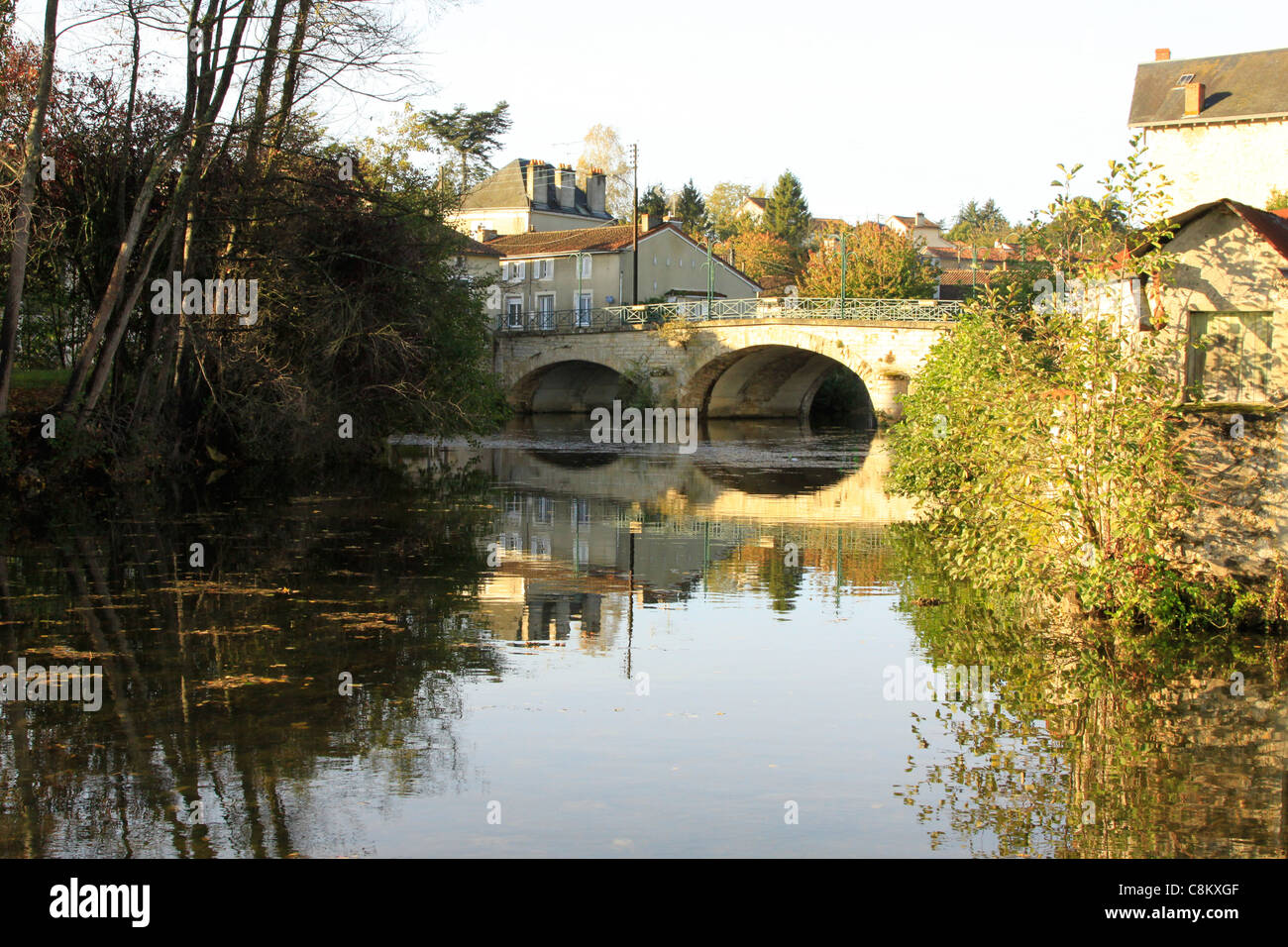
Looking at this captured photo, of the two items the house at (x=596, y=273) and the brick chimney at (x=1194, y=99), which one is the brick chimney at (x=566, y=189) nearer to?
the house at (x=596, y=273)

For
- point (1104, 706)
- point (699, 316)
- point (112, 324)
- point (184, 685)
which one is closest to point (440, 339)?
point (112, 324)

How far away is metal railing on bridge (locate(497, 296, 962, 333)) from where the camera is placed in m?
43.9

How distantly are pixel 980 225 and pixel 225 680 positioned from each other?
152144 mm

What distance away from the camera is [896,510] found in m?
19.9

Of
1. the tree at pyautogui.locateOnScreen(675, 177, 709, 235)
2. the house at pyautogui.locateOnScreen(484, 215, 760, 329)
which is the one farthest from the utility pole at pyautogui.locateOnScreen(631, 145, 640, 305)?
the tree at pyautogui.locateOnScreen(675, 177, 709, 235)

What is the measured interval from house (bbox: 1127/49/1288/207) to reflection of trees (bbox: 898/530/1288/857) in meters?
35.4

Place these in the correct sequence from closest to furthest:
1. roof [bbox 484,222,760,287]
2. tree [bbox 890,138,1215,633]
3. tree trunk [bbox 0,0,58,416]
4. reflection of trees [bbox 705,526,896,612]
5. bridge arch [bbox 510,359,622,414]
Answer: tree [bbox 890,138,1215,633] < reflection of trees [bbox 705,526,896,612] < tree trunk [bbox 0,0,58,416] < bridge arch [bbox 510,359,622,414] < roof [bbox 484,222,760,287]

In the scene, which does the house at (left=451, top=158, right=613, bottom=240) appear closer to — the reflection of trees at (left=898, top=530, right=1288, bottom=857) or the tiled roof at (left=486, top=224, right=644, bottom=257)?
the tiled roof at (left=486, top=224, right=644, bottom=257)

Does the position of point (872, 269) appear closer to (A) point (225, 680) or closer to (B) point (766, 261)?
(B) point (766, 261)

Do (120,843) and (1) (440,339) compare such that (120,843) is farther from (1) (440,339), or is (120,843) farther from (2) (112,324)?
(1) (440,339)

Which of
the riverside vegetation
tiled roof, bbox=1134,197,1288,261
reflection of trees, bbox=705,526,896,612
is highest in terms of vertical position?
tiled roof, bbox=1134,197,1288,261

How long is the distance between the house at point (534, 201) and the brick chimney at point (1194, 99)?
3400 centimetres

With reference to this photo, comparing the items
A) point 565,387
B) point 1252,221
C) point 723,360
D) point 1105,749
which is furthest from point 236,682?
point 565,387
